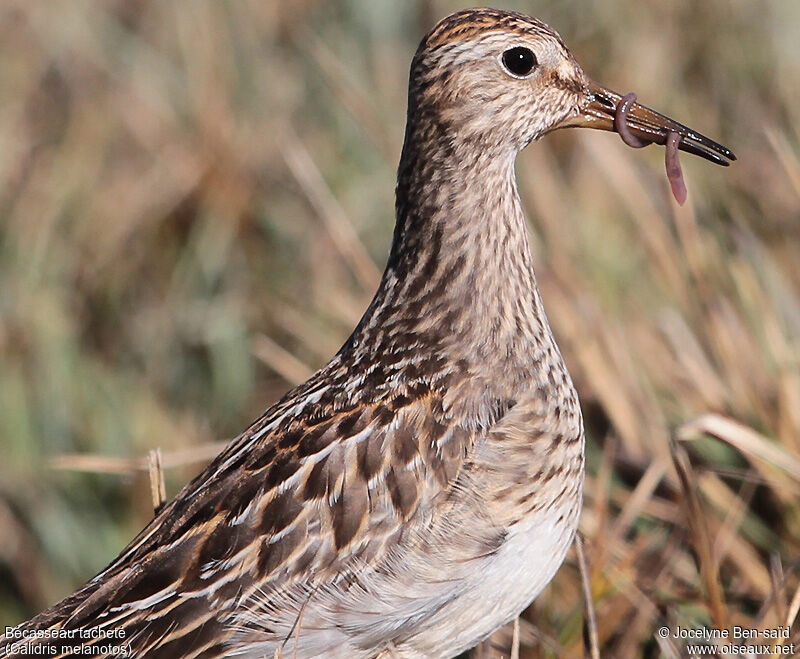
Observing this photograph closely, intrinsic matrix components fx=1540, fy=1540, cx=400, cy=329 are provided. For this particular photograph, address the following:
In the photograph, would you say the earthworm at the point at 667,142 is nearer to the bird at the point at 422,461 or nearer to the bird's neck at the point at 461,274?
the bird at the point at 422,461

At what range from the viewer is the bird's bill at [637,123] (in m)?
4.20

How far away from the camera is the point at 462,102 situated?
407 centimetres

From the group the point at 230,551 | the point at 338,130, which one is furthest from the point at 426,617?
the point at 338,130

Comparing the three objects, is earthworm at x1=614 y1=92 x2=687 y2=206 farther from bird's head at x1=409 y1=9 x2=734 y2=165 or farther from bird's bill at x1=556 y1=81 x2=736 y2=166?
bird's head at x1=409 y1=9 x2=734 y2=165

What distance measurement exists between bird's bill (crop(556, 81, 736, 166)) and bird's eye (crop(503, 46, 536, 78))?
187 millimetres

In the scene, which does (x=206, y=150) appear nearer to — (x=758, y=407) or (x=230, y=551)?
(x=758, y=407)

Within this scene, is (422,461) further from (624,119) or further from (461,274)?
(624,119)

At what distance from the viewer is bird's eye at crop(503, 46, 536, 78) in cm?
406

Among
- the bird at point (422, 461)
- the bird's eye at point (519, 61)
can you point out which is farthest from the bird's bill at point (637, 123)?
the bird's eye at point (519, 61)

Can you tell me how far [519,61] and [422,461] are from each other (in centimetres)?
111

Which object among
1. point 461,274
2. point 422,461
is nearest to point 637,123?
point 461,274

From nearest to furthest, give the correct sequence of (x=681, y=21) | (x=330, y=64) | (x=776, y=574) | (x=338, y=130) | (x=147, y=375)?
(x=776, y=574), (x=330, y=64), (x=147, y=375), (x=338, y=130), (x=681, y=21)

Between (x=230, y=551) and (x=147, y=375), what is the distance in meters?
2.97

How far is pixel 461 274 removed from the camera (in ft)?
13.5
